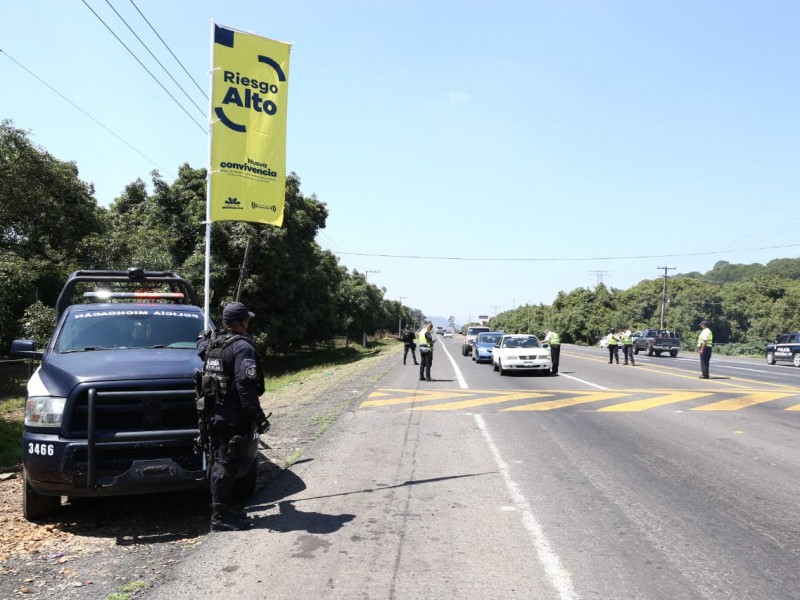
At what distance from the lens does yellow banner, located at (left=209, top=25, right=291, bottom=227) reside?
793cm

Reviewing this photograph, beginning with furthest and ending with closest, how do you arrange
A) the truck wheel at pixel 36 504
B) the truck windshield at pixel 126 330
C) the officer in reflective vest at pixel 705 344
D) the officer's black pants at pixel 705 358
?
the officer's black pants at pixel 705 358
the officer in reflective vest at pixel 705 344
the truck windshield at pixel 126 330
the truck wheel at pixel 36 504

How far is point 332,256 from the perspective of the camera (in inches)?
2215

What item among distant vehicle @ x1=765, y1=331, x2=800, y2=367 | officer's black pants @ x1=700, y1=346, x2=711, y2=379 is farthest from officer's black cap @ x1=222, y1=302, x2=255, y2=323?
distant vehicle @ x1=765, y1=331, x2=800, y2=367

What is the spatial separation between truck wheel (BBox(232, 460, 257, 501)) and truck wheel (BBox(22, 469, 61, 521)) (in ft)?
5.26

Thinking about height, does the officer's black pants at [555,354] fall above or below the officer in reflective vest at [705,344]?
below

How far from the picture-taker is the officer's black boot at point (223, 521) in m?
4.98

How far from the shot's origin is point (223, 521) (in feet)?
16.4

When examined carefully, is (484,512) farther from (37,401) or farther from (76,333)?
(76,333)

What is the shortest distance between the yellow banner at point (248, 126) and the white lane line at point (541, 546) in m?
4.73

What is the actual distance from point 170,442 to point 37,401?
1154mm

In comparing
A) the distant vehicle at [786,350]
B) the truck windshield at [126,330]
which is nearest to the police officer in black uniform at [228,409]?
the truck windshield at [126,330]

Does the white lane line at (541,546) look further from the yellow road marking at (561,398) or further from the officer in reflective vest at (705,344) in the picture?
the officer in reflective vest at (705,344)

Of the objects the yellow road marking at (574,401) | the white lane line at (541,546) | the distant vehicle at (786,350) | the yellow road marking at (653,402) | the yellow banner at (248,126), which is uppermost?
the yellow banner at (248,126)

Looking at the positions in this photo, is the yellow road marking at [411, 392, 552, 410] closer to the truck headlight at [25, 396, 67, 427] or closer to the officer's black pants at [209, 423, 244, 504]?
the officer's black pants at [209, 423, 244, 504]
